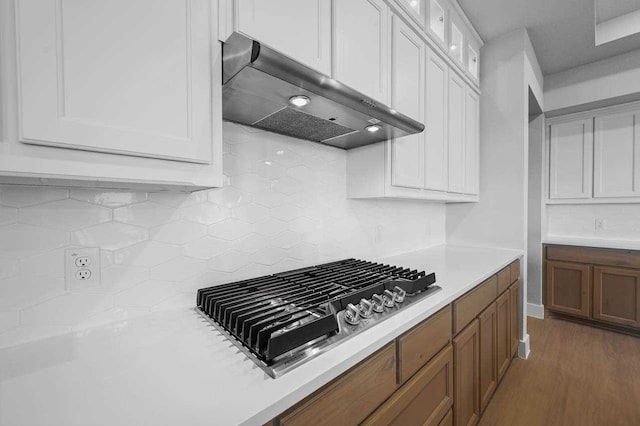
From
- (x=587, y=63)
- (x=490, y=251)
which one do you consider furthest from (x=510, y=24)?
(x=490, y=251)

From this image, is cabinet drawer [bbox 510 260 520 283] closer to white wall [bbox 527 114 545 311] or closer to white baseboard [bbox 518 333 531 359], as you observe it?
white baseboard [bbox 518 333 531 359]

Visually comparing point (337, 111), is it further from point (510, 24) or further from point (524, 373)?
point (524, 373)

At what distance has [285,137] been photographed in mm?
1432

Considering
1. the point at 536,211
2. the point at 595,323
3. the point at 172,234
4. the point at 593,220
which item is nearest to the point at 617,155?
the point at 593,220

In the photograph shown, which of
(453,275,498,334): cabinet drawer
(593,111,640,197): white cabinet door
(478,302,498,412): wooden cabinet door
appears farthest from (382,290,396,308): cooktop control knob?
(593,111,640,197): white cabinet door

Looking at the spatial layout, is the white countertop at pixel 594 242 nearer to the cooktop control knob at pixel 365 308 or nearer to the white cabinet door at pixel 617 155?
the white cabinet door at pixel 617 155

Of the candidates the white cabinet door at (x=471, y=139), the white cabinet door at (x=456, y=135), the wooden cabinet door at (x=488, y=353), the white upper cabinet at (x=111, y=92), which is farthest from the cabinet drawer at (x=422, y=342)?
the white cabinet door at (x=471, y=139)

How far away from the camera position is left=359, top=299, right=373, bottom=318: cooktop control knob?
3.09ft

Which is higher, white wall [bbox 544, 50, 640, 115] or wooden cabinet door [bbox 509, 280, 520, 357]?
white wall [bbox 544, 50, 640, 115]

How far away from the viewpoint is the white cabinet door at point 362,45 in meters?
1.18

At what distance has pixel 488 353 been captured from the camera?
1.74m

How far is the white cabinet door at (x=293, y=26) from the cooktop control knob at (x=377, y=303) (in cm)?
88

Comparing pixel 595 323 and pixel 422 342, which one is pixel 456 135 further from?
pixel 595 323

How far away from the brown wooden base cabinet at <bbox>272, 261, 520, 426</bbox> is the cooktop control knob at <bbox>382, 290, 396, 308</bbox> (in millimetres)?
111
